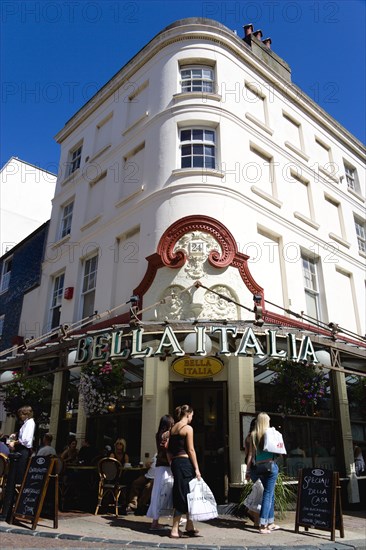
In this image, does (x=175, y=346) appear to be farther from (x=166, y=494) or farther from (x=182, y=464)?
(x=166, y=494)

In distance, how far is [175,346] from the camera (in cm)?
894

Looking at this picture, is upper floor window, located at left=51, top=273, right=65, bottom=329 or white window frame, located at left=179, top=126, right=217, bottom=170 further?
upper floor window, located at left=51, top=273, right=65, bottom=329

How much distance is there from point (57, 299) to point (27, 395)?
3737mm

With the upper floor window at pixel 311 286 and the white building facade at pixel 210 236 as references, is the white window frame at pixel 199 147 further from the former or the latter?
the upper floor window at pixel 311 286

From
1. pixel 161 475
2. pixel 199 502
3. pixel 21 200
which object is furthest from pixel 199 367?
pixel 21 200

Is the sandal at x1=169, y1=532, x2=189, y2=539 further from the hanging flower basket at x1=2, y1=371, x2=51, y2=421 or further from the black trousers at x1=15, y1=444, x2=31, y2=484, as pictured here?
the hanging flower basket at x1=2, y1=371, x2=51, y2=421

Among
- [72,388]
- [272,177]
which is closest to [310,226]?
[272,177]

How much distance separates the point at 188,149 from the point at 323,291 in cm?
607

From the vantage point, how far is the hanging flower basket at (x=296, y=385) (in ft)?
35.0

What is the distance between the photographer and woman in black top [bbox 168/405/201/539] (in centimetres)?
632

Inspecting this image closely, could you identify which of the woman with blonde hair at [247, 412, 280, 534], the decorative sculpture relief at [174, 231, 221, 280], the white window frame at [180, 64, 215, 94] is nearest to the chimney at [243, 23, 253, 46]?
the white window frame at [180, 64, 215, 94]

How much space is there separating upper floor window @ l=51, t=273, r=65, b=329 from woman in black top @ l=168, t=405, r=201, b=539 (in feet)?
31.2

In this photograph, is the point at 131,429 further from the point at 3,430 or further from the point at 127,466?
the point at 3,430

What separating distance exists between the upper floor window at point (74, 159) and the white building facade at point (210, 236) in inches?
2.3
